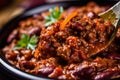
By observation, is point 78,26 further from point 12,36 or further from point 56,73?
point 12,36

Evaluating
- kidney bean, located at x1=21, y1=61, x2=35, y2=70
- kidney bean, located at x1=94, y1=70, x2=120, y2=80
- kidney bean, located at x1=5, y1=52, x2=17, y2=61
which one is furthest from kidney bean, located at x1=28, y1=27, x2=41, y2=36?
kidney bean, located at x1=94, y1=70, x2=120, y2=80

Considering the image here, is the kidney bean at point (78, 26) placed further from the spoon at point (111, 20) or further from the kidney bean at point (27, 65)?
the kidney bean at point (27, 65)

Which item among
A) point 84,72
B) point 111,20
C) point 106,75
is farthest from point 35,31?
point 106,75

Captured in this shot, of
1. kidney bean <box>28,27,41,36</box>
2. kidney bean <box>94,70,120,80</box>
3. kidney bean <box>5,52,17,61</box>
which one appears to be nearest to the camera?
kidney bean <box>94,70,120,80</box>

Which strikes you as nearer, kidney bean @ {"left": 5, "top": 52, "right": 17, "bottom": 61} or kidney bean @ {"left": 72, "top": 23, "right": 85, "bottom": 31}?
kidney bean @ {"left": 72, "top": 23, "right": 85, "bottom": 31}

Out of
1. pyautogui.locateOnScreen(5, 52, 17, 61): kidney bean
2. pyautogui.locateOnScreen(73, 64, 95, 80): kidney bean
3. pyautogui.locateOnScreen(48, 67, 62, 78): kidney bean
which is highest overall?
pyautogui.locateOnScreen(5, 52, 17, 61): kidney bean

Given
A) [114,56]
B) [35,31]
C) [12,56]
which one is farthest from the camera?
[35,31]

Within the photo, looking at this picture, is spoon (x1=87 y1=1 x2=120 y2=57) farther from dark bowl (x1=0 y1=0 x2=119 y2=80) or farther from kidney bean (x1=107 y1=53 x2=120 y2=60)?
dark bowl (x1=0 y1=0 x2=119 y2=80)

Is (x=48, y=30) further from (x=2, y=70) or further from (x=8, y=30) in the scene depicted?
(x=8, y=30)
